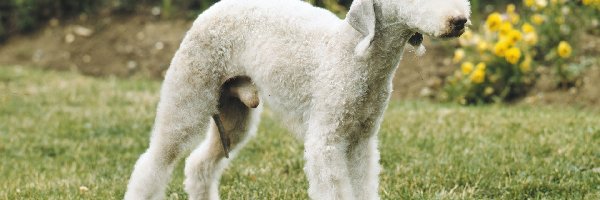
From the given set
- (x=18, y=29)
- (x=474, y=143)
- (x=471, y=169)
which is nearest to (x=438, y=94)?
(x=474, y=143)

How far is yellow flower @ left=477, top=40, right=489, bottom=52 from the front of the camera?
7.19m

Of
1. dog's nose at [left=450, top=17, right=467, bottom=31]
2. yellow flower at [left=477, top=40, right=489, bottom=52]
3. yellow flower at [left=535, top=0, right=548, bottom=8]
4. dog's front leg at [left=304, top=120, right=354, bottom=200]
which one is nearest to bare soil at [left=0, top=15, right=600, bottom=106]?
yellow flower at [left=477, top=40, right=489, bottom=52]

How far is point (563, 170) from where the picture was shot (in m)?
4.29

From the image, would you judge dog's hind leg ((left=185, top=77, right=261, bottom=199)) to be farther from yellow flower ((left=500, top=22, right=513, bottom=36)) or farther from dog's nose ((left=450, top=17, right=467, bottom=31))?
yellow flower ((left=500, top=22, right=513, bottom=36))

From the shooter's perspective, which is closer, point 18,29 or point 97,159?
point 97,159

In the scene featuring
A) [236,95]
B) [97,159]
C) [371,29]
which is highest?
[371,29]

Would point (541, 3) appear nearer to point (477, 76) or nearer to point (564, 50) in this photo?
point (564, 50)

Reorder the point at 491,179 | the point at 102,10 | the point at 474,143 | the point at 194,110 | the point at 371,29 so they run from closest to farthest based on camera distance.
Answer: the point at 371,29 < the point at 194,110 < the point at 491,179 < the point at 474,143 < the point at 102,10

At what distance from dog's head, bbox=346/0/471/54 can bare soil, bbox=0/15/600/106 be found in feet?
17.1

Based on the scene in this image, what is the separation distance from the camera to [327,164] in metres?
2.87

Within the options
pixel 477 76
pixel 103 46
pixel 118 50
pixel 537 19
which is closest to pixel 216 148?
pixel 477 76

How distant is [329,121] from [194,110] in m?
0.68

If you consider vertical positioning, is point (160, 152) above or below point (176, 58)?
below

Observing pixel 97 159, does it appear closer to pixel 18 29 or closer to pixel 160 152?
pixel 160 152
